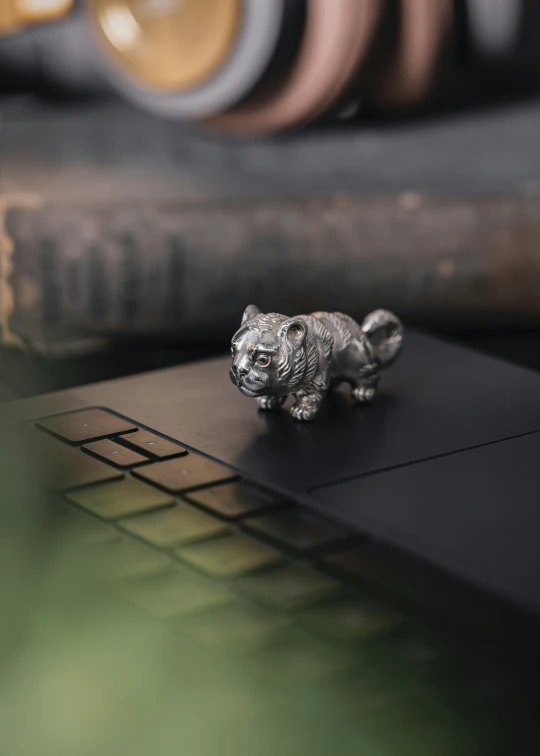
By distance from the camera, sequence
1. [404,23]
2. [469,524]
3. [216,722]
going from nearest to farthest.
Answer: [216,722] < [469,524] < [404,23]

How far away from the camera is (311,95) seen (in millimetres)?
1314

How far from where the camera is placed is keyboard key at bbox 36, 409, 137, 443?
0.82 meters

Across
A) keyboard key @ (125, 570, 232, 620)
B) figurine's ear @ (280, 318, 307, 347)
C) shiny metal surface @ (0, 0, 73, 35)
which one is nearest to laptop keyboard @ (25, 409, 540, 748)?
keyboard key @ (125, 570, 232, 620)

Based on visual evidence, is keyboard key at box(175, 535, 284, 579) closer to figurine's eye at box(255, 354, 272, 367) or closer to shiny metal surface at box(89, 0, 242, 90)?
figurine's eye at box(255, 354, 272, 367)

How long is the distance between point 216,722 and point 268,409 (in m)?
0.37

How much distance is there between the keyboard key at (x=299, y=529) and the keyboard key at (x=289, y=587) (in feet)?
0.08

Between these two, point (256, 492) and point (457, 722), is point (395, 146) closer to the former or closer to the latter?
point (256, 492)

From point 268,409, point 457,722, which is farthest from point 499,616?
point 268,409

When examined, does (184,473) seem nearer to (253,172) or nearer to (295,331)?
(295,331)

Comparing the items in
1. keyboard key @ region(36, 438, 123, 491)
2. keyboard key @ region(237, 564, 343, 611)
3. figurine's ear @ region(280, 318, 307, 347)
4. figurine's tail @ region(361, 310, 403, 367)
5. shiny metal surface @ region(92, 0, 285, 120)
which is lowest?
keyboard key @ region(237, 564, 343, 611)

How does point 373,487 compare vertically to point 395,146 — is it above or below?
below

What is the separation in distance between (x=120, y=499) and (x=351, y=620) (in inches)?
7.4

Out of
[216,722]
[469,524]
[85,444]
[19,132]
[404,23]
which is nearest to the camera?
[216,722]

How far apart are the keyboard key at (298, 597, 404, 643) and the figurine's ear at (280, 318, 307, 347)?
25 cm
